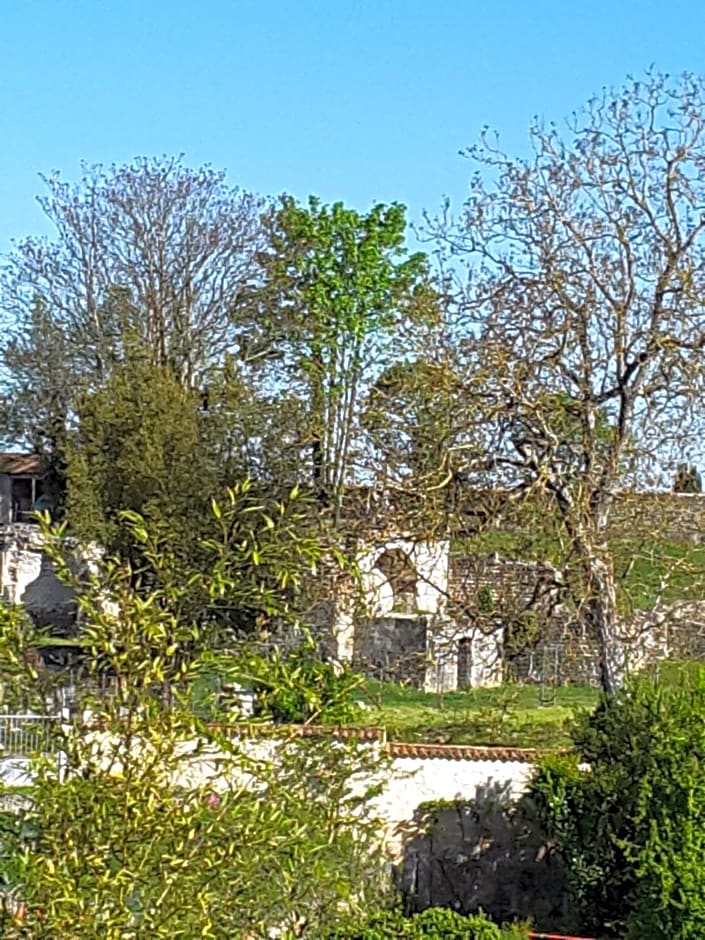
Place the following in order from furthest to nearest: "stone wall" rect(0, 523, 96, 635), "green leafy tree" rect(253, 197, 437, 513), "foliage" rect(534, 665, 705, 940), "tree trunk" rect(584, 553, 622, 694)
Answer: "stone wall" rect(0, 523, 96, 635) → "green leafy tree" rect(253, 197, 437, 513) → "tree trunk" rect(584, 553, 622, 694) → "foliage" rect(534, 665, 705, 940)

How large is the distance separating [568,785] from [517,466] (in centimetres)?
312

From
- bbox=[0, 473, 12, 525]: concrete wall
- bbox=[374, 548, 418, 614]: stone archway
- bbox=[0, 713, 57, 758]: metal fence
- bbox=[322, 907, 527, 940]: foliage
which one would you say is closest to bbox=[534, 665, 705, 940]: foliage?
bbox=[322, 907, 527, 940]: foliage

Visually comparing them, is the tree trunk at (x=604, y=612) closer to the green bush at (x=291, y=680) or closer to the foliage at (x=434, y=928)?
the foliage at (x=434, y=928)

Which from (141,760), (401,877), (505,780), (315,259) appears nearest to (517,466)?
(505,780)

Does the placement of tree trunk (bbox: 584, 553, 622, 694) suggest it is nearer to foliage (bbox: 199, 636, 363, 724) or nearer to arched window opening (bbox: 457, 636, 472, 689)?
arched window opening (bbox: 457, 636, 472, 689)

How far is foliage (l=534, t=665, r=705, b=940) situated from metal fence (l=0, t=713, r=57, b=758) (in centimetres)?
510

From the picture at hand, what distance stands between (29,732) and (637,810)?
5.45m

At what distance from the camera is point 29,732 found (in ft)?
12.2

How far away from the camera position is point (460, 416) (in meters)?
10.7

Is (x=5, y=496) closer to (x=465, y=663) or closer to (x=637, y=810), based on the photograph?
(x=465, y=663)

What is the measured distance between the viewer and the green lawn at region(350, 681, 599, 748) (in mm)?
11734

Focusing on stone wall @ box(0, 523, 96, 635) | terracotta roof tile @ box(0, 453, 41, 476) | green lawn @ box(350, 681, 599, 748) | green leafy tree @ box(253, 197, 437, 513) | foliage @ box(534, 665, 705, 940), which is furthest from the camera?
terracotta roof tile @ box(0, 453, 41, 476)

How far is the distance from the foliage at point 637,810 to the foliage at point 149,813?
4644 millimetres

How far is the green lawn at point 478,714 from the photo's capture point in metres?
11.7
